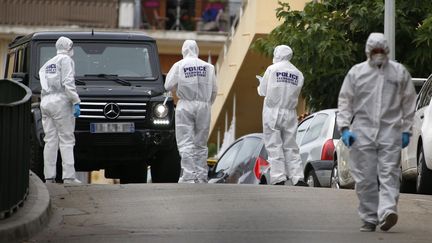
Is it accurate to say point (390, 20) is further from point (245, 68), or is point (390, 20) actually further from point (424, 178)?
point (245, 68)

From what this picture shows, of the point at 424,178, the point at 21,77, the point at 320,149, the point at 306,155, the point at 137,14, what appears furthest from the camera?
the point at 137,14

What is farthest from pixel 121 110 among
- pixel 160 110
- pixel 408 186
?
pixel 408 186

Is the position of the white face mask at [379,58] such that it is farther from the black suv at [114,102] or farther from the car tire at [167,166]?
the car tire at [167,166]

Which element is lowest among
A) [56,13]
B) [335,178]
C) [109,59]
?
[335,178]

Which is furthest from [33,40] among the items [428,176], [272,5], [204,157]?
[272,5]

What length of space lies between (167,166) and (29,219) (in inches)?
307

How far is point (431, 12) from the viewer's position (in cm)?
2691

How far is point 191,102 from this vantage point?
2011 cm

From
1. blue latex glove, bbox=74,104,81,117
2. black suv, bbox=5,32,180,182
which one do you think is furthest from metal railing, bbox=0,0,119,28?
blue latex glove, bbox=74,104,81,117

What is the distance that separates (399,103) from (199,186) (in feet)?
15.3

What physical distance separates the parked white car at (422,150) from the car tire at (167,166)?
131 inches

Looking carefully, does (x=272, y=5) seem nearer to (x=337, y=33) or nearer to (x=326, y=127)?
(x=337, y=33)

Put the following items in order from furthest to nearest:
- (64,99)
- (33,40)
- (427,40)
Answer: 1. (427,40)
2. (33,40)
3. (64,99)

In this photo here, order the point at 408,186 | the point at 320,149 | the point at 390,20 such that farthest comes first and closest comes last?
1. the point at 390,20
2. the point at 320,149
3. the point at 408,186
